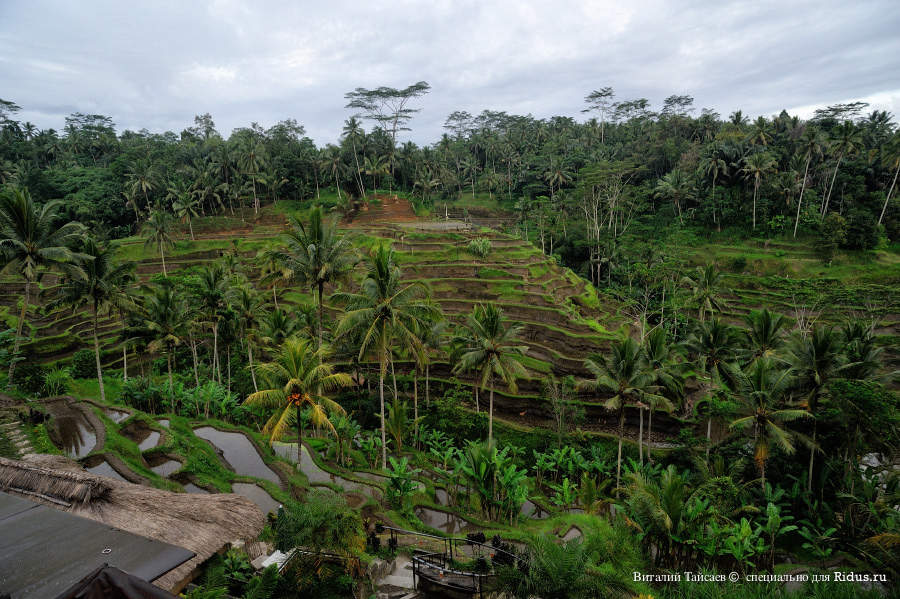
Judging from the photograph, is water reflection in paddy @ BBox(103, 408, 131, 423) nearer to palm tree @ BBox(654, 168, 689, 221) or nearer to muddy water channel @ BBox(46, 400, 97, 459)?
muddy water channel @ BBox(46, 400, 97, 459)

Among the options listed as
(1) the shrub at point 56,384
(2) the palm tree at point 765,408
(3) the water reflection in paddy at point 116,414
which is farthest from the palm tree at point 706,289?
(1) the shrub at point 56,384

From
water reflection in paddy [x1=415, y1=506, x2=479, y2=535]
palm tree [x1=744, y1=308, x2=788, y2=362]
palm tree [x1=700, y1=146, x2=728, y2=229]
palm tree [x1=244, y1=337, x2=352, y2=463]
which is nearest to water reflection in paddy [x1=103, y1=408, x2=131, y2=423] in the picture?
palm tree [x1=244, y1=337, x2=352, y2=463]

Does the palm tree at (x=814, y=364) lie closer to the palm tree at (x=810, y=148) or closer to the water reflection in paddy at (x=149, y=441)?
the water reflection in paddy at (x=149, y=441)

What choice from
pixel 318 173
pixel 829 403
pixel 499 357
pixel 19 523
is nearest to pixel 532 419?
pixel 499 357

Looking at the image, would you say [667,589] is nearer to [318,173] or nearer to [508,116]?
[318,173]

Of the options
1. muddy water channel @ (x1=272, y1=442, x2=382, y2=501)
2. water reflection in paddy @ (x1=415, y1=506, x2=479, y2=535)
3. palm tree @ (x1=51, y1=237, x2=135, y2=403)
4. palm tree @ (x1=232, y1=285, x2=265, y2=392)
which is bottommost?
water reflection in paddy @ (x1=415, y1=506, x2=479, y2=535)
